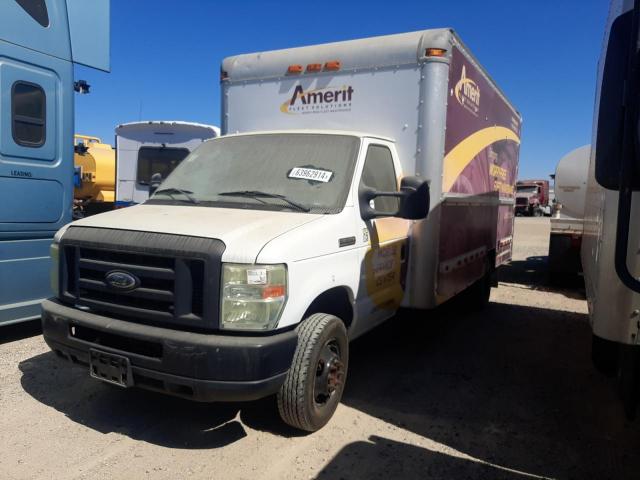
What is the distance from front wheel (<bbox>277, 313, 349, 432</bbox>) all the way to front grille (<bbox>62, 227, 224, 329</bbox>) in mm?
667

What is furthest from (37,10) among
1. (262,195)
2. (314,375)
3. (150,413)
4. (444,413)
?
(444,413)

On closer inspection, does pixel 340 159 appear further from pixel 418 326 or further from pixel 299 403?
pixel 418 326

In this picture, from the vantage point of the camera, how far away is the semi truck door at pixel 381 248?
413 centimetres

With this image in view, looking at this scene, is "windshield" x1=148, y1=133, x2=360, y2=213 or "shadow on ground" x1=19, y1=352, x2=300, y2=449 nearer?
"shadow on ground" x1=19, y1=352, x2=300, y2=449

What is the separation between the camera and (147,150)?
10.9 metres

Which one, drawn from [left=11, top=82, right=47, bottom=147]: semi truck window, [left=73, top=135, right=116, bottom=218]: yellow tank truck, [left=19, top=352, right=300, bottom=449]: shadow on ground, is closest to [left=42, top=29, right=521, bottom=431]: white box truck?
[left=19, top=352, right=300, bottom=449]: shadow on ground

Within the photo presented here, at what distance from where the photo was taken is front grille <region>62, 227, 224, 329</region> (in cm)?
309

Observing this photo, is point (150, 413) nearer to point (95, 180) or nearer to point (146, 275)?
point (146, 275)

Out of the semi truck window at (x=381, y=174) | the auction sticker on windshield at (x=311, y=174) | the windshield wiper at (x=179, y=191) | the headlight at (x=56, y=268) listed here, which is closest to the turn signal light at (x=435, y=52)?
the semi truck window at (x=381, y=174)

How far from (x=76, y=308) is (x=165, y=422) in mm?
1063

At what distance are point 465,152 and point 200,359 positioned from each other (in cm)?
397

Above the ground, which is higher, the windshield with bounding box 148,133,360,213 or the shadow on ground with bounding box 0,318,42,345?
the windshield with bounding box 148,133,360,213

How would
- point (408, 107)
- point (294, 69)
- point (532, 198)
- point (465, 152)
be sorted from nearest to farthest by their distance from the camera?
point (408, 107), point (294, 69), point (465, 152), point (532, 198)

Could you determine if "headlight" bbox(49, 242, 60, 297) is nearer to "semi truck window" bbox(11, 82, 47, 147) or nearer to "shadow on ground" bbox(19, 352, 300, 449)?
"shadow on ground" bbox(19, 352, 300, 449)
